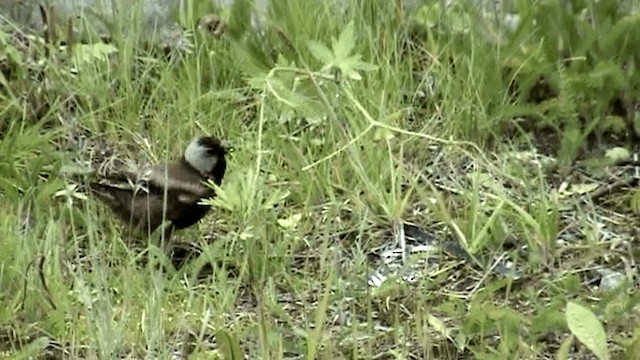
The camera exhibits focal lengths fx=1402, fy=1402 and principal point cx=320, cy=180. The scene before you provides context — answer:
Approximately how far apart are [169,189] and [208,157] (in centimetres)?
15

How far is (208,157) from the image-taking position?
348 centimetres

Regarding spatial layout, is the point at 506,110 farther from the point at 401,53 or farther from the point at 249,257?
the point at 249,257

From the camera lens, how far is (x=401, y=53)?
407cm

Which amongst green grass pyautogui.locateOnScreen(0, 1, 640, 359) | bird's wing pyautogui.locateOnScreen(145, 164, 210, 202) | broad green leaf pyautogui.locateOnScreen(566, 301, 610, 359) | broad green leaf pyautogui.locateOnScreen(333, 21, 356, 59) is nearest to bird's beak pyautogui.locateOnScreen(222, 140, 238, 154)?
green grass pyautogui.locateOnScreen(0, 1, 640, 359)

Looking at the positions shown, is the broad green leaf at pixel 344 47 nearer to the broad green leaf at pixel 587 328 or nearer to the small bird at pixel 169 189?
the small bird at pixel 169 189

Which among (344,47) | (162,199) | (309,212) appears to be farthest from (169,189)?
(344,47)

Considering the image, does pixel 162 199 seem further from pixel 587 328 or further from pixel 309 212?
pixel 587 328

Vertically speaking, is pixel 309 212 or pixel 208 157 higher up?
pixel 208 157

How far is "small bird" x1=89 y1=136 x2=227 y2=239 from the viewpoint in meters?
3.39

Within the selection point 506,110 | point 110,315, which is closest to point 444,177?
point 506,110

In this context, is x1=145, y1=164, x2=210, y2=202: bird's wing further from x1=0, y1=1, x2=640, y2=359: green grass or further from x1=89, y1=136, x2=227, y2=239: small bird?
x1=0, y1=1, x2=640, y2=359: green grass

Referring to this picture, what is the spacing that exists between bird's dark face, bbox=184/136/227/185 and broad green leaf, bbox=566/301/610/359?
1.07 metres

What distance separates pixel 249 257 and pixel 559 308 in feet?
2.38

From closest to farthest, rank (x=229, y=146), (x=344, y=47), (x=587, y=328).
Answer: (x=587, y=328), (x=344, y=47), (x=229, y=146)
